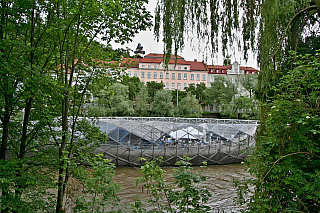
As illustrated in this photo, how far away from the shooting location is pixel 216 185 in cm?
1266

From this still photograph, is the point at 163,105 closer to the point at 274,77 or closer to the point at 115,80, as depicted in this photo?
the point at 115,80

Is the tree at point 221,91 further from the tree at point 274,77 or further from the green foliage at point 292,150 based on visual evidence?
the green foliage at point 292,150

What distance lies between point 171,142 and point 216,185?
7760 mm

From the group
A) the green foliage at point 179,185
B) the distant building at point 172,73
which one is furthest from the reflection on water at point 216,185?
the distant building at point 172,73

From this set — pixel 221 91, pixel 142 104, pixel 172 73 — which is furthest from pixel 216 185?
pixel 172 73

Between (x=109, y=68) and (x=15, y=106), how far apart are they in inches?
78.8

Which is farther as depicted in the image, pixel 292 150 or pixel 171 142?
pixel 171 142

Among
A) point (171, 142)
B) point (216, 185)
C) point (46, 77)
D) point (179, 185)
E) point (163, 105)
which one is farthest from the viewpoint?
point (163, 105)

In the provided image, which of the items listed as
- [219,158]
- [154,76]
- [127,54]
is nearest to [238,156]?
[219,158]

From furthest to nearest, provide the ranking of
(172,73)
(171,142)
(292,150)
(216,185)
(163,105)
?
(172,73) → (163,105) → (171,142) → (216,185) → (292,150)

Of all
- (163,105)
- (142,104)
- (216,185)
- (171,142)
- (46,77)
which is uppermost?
(46,77)

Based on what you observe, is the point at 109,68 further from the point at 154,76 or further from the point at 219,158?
the point at 154,76

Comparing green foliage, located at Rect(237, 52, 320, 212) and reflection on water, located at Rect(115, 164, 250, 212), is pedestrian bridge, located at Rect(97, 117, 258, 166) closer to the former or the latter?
reflection on water, located at Rect(115, 164, 250, 212)

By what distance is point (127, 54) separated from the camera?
217 inches
